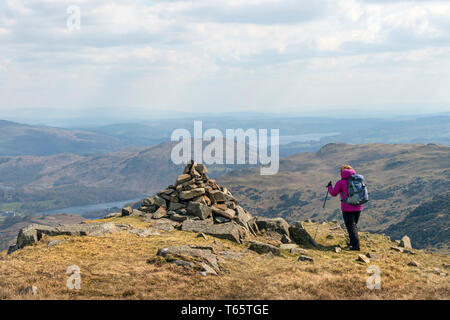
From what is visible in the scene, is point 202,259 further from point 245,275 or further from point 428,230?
point 428,230

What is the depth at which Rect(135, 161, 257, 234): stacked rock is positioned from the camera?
31094mm

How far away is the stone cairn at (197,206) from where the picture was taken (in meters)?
30.0

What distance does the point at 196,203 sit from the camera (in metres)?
31.5

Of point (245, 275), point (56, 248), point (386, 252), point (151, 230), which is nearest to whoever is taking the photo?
point (245, 275)

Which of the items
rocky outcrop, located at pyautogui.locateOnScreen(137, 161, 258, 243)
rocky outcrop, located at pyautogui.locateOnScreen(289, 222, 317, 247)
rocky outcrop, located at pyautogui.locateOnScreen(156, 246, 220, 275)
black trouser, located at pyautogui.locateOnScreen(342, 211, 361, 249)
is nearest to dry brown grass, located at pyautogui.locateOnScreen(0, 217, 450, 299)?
rocky outcrop, located at pyautogui.locateOnScreen(156, 246, 220, 275)

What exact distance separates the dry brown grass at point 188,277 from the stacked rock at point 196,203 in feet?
22.9

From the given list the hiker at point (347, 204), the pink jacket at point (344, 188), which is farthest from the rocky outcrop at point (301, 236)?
the pink jacket at point (344, 188)

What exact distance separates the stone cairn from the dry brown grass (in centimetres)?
590

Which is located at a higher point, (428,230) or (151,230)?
(151,230)

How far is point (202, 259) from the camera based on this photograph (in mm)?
19516

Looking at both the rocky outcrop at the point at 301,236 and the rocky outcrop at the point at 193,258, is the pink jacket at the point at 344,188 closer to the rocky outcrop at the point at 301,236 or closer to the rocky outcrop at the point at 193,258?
the rocky outcrop at the point at 301,236
